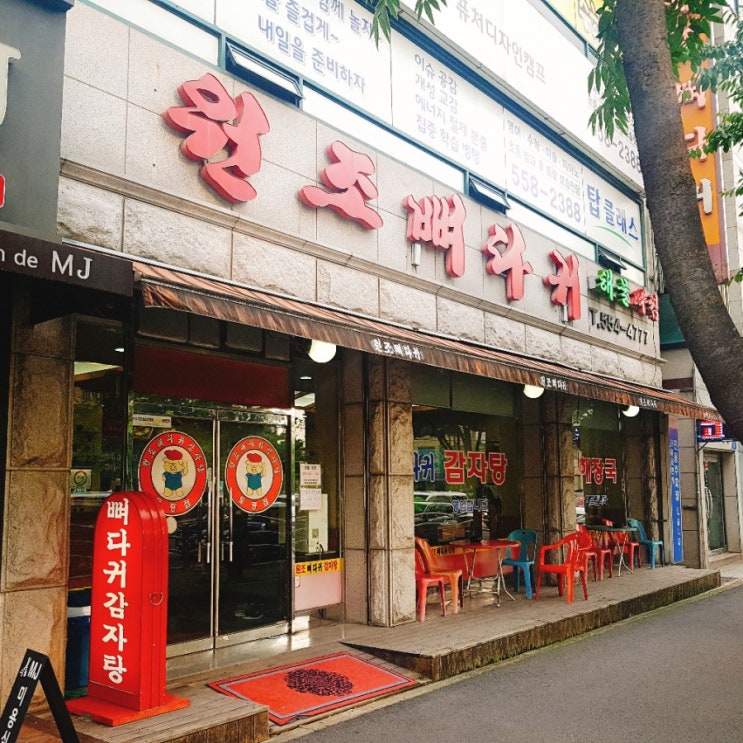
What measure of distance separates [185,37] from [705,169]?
44.2ft

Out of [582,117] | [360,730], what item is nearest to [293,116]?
[360,730]

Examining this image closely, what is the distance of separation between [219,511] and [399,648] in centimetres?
234

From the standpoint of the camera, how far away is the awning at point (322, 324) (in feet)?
18.4

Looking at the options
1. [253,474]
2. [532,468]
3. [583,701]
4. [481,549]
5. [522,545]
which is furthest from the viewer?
[532,468]

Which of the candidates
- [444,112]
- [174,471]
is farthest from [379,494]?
[444,112]

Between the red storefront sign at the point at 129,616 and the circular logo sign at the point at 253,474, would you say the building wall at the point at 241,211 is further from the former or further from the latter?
the red storefront sign at the point at 129,616

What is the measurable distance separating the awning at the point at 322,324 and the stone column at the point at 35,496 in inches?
42.0

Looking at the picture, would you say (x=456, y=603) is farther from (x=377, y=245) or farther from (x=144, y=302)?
(x=144, y=302)

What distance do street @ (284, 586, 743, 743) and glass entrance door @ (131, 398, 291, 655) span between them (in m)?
2.23

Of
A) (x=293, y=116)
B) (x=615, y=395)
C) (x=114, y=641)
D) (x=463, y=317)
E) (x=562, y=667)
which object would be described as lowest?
(x=562, y=667)

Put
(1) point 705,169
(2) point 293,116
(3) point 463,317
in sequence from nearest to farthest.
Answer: (2) point 293,116, (3) point 463,317, (1) point 705,169

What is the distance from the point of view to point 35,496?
19.6 ft

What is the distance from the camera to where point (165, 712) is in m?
5.71

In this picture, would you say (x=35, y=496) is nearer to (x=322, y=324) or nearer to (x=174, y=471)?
(x=174, y=471)
